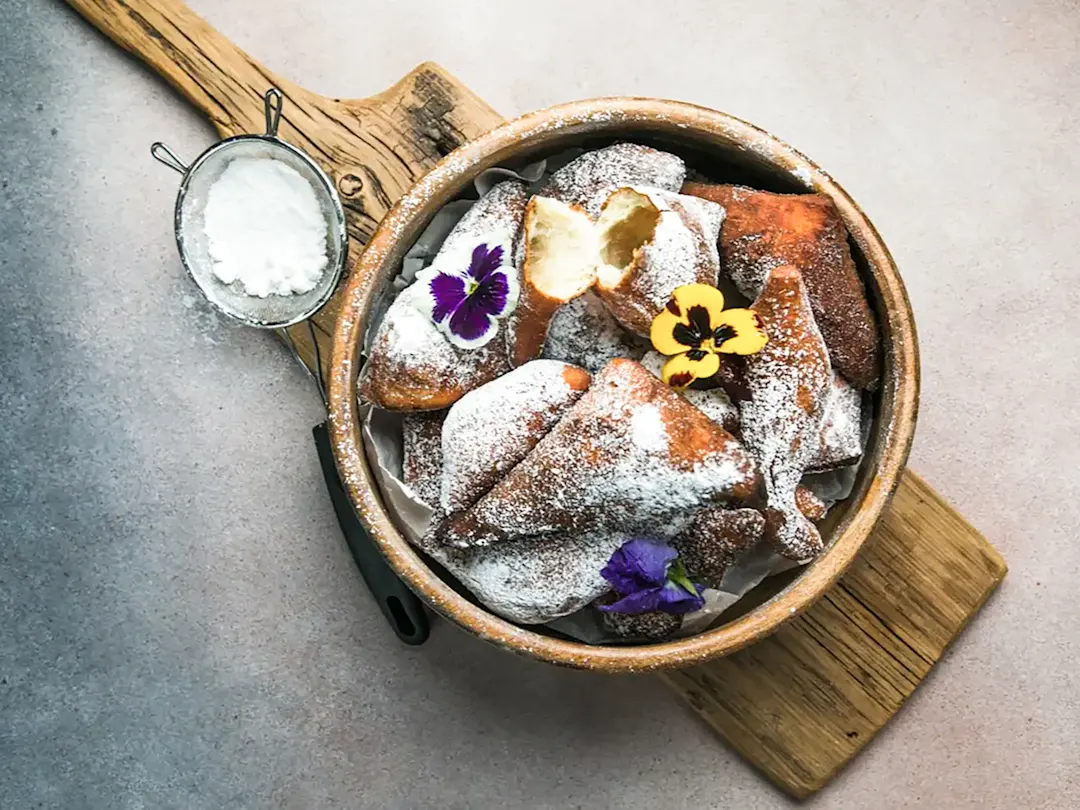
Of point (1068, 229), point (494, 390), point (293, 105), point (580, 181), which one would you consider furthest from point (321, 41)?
point (1068, 229)

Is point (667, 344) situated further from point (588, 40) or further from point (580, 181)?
point (588, 40)

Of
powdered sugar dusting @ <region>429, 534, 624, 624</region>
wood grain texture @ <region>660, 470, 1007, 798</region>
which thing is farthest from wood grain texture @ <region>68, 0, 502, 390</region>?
wood grain texture @ <region>660, 470, 1007, 798</region>

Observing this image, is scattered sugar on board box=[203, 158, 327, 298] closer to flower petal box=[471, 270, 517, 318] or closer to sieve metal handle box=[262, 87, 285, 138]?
sieve metal handle box=[262, 87, 285, 138]

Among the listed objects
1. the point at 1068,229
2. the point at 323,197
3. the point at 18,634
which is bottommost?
the point at 18,634

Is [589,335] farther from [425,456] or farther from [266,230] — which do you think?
[266,230]

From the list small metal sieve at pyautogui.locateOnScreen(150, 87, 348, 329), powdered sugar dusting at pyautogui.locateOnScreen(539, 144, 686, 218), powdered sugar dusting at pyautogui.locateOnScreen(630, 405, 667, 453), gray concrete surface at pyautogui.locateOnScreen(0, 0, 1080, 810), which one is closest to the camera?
powdered sugar dusting at pyautogui.locateOnScreen(630, 405, 667, 453)

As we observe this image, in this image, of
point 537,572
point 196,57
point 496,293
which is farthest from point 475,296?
point 196,57
